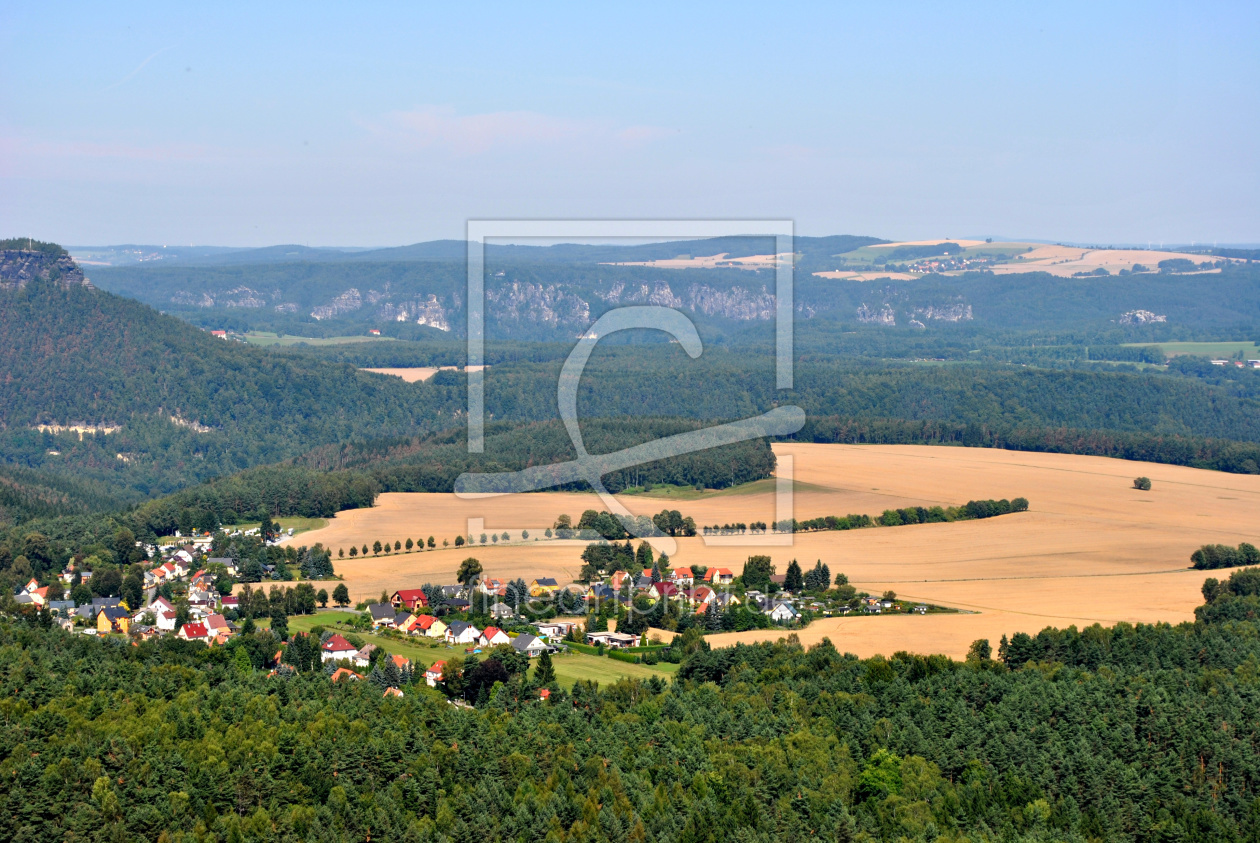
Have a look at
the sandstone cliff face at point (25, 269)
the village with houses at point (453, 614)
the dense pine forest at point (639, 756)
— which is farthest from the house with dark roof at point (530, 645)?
the sandstone cliff face at point (25, 269)

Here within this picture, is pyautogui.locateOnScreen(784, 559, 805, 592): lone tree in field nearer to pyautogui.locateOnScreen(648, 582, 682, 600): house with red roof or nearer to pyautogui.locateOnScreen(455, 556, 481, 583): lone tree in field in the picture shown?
pyautogui.locateOnScreen(648, 582, 682, 600): house with red roof

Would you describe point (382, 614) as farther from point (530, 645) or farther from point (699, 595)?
point (699, 595)

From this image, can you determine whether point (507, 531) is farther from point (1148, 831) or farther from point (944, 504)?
point (1148, 831)

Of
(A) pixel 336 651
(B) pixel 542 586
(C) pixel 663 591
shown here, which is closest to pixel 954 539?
(C) pixel 663 591

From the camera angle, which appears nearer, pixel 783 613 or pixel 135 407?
pixel 783 613

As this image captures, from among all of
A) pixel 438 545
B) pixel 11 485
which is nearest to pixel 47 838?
pixel 438 545

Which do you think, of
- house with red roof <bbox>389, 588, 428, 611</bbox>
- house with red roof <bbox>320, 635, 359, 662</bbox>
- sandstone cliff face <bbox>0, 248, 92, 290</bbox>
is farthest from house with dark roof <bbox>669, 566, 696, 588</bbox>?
sandstone cliff face <bbox>0, 248, 92, 290</bbox>

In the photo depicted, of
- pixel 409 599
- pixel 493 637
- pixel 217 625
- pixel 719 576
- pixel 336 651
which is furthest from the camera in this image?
pixel 719 576
